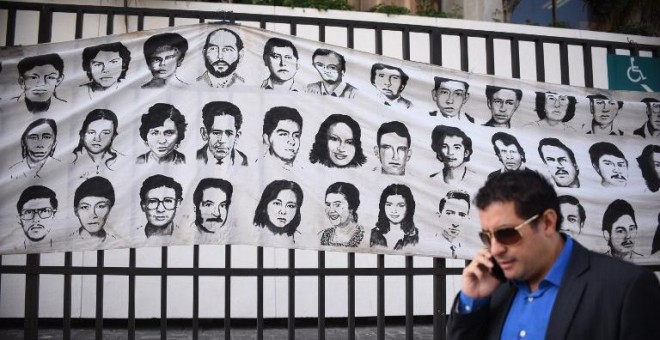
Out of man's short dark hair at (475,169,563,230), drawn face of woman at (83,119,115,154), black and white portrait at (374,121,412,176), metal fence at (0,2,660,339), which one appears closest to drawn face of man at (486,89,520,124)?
metal fence at (0,2,660,339)

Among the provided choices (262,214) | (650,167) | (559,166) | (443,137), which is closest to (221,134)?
Result: (262,214)

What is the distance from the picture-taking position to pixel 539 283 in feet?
6.68

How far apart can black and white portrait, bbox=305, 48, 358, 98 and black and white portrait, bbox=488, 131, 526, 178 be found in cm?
120

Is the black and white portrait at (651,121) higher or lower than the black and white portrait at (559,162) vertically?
higher

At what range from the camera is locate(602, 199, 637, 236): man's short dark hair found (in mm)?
4332

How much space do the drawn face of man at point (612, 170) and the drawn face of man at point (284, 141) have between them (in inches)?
97.7

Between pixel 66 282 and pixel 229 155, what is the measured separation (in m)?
1.44

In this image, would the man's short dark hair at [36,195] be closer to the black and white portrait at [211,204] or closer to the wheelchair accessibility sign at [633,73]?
the black and white portrait at [211,204]

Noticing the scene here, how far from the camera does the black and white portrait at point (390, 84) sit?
4152 millimetres

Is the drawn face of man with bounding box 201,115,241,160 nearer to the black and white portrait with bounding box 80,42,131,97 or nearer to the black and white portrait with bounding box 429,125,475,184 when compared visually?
the black and white portrait with bounding box 80,42,131,97

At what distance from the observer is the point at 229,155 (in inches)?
153

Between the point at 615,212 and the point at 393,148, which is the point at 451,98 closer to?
the point at 393,148

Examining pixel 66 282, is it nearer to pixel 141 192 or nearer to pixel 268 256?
pixel 141 192

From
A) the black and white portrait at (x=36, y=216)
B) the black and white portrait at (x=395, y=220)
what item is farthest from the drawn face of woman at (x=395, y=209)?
the black and white portrait at (x=36, y=216)
